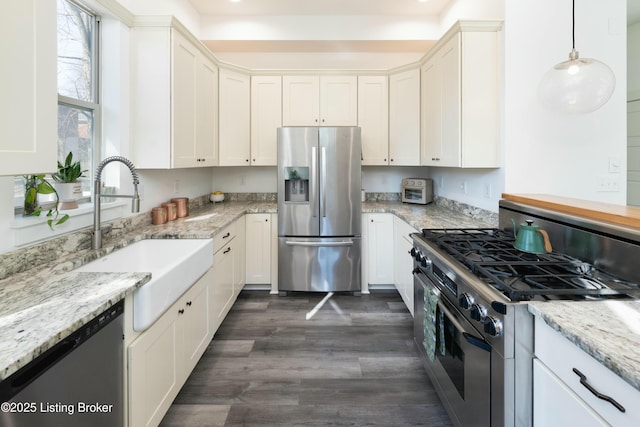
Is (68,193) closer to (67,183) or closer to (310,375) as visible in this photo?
(67,183)

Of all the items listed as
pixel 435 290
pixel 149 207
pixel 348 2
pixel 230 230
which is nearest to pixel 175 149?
pixel 149 207

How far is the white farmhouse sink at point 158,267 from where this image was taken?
1414mm

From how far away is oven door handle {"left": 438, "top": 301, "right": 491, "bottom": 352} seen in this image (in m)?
1.23

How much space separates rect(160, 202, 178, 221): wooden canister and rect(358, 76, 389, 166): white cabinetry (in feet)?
6.84

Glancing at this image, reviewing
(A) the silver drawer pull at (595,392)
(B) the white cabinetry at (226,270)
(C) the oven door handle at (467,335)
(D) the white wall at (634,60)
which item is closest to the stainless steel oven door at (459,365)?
(C) the oven door handle at (467,335)

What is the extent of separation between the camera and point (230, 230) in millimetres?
2930

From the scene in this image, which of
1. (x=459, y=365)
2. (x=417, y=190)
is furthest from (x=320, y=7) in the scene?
(x=459, y=365)

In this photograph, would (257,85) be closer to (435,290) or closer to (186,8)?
(186,8)

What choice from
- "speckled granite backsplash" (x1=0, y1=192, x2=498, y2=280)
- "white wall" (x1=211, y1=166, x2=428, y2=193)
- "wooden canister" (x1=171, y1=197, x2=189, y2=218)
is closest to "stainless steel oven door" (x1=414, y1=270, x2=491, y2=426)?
"speckled granite backsplash" (x1=0, y1=192, x2=498, y2=280)

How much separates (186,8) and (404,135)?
2.59 metres

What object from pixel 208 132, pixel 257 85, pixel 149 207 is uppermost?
pixel 257 85

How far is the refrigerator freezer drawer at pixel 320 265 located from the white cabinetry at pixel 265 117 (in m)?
1.05

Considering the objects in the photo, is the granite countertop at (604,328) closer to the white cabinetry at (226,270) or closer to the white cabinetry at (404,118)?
the white cabinetry at (226,270)

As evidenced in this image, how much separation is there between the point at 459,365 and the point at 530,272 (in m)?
0.52
